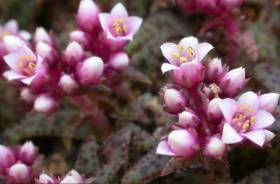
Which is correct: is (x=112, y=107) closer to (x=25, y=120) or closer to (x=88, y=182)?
(x=25, y=120)

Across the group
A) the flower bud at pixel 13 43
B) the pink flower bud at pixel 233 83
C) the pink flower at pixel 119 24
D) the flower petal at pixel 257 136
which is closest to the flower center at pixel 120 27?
the pink flower at pixel 119 24

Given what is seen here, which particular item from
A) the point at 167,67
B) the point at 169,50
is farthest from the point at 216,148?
the point at 169,50

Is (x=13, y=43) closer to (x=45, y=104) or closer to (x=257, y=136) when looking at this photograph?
(x=45, y=104)

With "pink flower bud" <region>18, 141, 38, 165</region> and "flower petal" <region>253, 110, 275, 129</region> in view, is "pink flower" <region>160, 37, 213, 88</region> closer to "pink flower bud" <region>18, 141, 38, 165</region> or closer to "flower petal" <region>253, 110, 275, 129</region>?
"flower petal" <region>253, 110, 275, 129</region>

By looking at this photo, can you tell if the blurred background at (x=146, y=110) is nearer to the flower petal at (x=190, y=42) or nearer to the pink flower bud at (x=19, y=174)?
the pink flower bud at (x=19, y=174)

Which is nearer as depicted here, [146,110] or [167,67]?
[167,67]

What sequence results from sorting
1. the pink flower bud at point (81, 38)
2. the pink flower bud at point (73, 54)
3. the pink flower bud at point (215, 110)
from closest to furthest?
the pink flower bud at point (215, 110)
the pink flower bud at point (73, 54)
the pink flower bud at point (81, 38)

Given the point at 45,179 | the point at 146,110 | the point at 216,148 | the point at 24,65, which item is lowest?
the point at 146,110
